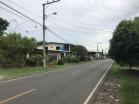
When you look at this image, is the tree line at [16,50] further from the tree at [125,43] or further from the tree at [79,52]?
the tree at [79,52]

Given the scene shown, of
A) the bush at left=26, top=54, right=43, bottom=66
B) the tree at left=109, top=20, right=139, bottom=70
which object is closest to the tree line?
the bush at left=26, top=54, right=43, bottom=66

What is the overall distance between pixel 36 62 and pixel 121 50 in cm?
1941

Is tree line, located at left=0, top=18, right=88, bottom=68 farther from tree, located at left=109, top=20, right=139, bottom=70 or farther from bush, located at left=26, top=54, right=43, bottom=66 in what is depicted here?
tree, located at left=109, top=20, right=139, bottom=70

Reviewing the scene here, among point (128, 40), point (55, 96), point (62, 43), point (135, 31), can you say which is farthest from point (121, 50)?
point (62, 43)

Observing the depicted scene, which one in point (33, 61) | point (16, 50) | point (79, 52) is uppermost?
point (79, 52)

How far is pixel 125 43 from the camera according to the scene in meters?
35.4

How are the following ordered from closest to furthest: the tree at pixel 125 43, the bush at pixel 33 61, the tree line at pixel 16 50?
1. the tree at pixel 125 43
2. the tree line at pixel 16 50
3. the bush at pixel 33 61

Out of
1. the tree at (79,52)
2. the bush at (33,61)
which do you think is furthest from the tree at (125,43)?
the tree at (79,52)

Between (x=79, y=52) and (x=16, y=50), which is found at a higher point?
(x=79, y=52)

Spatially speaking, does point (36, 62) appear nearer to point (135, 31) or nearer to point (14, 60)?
point (14, 60)

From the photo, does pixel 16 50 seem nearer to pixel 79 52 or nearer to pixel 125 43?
pixel 125 43

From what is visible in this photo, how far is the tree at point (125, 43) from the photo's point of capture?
34.0m

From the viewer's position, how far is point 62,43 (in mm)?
109625

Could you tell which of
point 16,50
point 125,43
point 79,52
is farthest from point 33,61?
point 79,52
